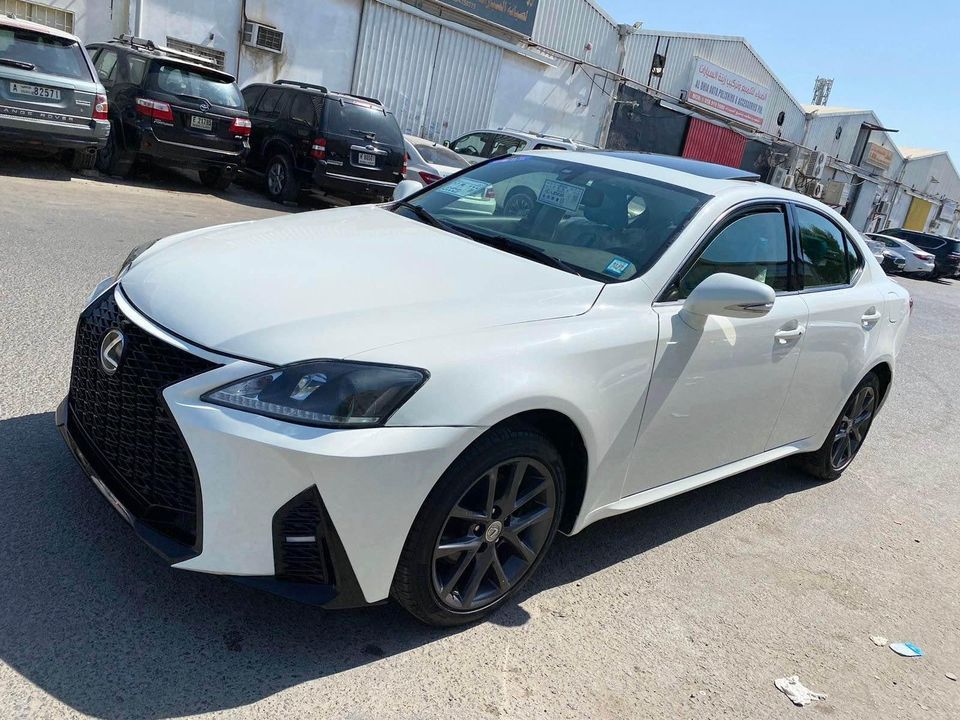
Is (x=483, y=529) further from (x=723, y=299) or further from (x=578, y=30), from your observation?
(x=578, y=30)

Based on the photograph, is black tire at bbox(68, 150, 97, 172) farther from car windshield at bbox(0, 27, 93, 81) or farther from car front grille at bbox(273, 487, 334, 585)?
car front grille at bbox(273, 487, 334, 585)

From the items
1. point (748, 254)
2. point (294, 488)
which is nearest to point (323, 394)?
point (294, 488)

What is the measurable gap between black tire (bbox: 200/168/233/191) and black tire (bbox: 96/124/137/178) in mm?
1159

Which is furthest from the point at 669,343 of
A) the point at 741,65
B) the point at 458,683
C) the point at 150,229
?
the point at 741,65

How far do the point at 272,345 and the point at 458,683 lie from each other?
1.23 meters

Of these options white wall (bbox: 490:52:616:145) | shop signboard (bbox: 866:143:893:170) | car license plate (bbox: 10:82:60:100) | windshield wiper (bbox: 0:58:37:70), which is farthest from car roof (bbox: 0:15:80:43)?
shop signboard (bbox: 866:143:893:170)

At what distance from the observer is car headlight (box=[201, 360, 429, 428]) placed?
2.40 meters

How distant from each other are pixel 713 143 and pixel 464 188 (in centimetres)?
2822

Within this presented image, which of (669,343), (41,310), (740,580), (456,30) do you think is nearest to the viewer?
(669,343)

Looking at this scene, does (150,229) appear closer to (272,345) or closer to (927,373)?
(272,345)

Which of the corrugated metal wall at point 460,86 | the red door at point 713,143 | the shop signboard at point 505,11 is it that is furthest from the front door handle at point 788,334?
the red door at point 713,143

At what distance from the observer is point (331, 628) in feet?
9.25

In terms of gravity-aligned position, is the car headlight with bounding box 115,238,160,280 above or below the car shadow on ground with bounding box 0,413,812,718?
above

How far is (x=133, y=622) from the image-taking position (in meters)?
2.63
